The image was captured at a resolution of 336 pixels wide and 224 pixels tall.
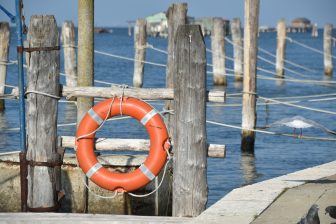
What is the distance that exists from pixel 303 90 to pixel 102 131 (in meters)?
13.5

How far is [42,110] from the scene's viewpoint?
742 centimetres

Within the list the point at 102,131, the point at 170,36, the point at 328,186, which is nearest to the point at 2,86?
the point at 102,131

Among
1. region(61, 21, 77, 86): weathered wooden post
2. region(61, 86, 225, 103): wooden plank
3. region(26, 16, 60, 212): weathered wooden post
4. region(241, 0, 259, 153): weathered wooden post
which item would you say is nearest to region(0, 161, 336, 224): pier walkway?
region(26, 16, 60, 212): weathered wooden post

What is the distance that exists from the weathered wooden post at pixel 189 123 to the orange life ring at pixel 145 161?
13.3 inches

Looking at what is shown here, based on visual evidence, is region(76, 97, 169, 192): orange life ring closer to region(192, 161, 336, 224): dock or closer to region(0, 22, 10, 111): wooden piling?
region(192, 161, 336, 224): dock

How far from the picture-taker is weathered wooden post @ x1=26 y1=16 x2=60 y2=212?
24.2ft

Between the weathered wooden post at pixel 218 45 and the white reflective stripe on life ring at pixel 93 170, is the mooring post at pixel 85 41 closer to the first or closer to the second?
the white reflective stripe on life ring at pixel 93 170

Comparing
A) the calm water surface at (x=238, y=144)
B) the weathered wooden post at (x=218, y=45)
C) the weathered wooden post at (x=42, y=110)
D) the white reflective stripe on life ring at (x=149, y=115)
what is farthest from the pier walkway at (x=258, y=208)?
the weathered wooden post at (x=218, y=45)

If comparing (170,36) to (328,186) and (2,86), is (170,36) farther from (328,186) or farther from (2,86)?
(2,86)

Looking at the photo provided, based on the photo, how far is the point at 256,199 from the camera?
710cm

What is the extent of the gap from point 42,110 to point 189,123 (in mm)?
1284

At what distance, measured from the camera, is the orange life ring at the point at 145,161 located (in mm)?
7422

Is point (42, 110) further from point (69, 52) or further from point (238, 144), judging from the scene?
point (69, 52)

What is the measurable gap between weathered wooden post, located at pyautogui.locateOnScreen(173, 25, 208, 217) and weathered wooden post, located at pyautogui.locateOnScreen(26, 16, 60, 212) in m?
1.10
